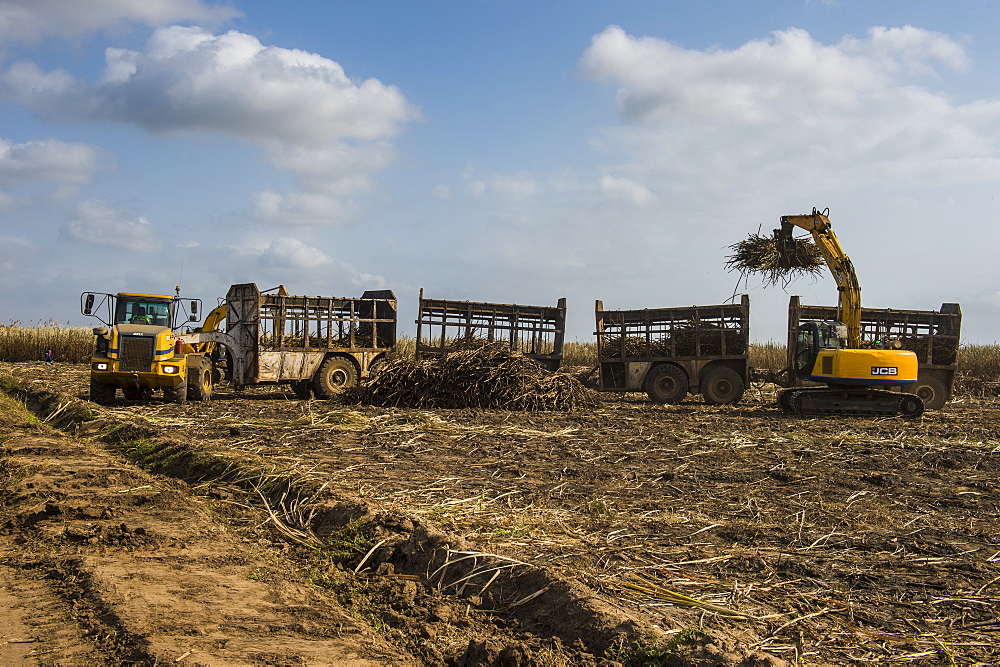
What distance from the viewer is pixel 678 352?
66.8 ft

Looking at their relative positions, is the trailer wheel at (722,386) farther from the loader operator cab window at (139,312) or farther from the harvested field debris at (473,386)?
the loader operator cab window at (139,312)

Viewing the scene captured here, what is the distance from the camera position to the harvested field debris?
57.6 ft

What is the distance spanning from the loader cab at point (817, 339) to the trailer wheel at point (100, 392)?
1496 cm

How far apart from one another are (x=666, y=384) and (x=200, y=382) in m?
11.0

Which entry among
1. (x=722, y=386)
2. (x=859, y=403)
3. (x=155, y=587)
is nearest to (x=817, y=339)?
(x=859, y=403)

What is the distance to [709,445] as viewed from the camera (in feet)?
40.4

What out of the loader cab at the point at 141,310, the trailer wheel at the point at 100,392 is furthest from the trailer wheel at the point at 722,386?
the trailer wheel at the point at 100,392

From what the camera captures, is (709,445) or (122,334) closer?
(709,445)

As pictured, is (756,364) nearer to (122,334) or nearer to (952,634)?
(122,334)

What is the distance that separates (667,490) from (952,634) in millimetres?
4103

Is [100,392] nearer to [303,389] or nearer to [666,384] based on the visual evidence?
[303,389]

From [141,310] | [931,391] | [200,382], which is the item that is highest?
[141,310]

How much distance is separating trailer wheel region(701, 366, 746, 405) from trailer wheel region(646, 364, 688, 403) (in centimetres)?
55

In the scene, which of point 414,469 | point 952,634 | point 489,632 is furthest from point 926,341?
point 489,632
